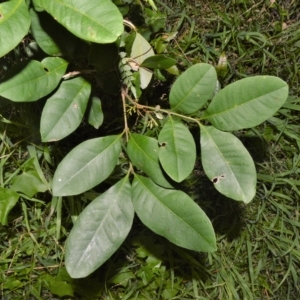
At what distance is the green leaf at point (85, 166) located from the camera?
119 centimetres


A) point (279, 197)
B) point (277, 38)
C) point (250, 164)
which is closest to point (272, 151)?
point (279, 197)

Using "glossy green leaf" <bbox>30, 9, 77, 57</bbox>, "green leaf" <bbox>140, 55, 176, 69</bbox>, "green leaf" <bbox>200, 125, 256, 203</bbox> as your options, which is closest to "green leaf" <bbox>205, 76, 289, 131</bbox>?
"green leaf" <bbox>200, 125, 256, 203</bbox>

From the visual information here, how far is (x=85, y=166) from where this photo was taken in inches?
47.7

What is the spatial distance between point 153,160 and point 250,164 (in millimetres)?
234

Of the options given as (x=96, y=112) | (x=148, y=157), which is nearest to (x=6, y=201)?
(x=96, y=112)

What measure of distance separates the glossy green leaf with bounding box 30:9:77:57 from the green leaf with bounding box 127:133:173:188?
0.27 m

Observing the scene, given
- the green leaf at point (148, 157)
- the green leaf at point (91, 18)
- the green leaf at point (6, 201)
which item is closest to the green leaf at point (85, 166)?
the green leaf at point (148, 157)

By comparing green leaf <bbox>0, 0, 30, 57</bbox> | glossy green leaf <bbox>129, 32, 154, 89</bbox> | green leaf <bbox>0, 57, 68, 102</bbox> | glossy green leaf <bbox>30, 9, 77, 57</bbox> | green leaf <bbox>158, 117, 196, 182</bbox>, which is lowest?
green leaf <bbox>158, 117, 196, 182</bbox>

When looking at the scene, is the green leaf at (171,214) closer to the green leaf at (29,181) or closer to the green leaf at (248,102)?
the green leaf at (248,102)

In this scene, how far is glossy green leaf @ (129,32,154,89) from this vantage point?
1.38m

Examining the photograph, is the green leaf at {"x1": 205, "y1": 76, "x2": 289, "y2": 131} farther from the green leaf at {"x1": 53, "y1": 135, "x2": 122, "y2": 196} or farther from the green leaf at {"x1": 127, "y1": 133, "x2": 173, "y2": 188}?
the green leaf at {"x1": 53, "y1": 135, "x2": 122, "y2": 196}

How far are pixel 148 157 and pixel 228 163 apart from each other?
0.20 m

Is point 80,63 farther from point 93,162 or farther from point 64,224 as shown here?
point 64,224

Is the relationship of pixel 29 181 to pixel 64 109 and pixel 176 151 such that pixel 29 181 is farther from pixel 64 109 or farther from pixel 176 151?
pixel 176 151
